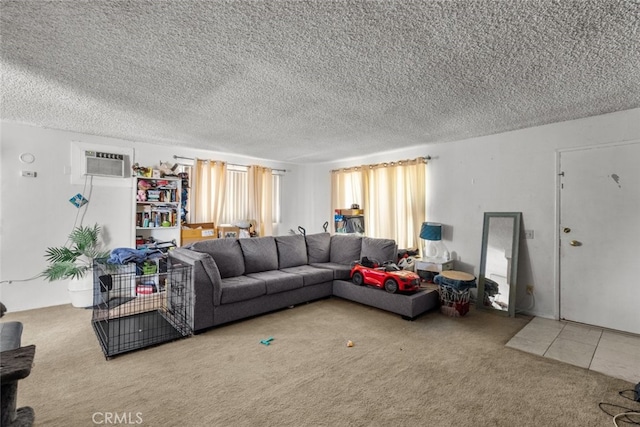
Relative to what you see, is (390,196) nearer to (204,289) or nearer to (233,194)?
(233,194)

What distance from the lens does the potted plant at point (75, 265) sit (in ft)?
12.5

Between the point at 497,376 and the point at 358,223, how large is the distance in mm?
3460

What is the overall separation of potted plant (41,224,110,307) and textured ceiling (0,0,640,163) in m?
1.55

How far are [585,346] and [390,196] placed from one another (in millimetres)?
3214

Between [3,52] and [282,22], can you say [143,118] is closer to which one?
[3,52]

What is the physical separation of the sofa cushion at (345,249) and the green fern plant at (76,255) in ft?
11.4

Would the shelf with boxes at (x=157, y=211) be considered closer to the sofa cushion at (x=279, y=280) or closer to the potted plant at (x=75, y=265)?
the potted plant at (x=75, y=265)

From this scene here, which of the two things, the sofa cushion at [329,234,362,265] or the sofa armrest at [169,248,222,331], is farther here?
the sofa cushion at [329,234,362,265]

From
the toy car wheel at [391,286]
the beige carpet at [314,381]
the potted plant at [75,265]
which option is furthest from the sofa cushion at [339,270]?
the potted plant at [75,265]

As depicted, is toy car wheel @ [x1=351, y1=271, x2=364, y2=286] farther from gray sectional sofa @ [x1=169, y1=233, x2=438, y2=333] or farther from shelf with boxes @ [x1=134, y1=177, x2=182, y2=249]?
shelf with boxes @ [x1=134, y1=177, x2=182, y2=249]

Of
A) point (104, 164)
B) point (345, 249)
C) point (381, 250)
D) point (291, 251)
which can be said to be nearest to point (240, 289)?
point (291, 251)

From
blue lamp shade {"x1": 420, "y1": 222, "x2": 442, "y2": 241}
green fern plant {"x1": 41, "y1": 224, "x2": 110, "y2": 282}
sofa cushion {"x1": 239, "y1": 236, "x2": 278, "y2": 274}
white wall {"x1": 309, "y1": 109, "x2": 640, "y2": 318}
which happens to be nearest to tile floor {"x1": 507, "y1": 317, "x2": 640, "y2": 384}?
white wall {"x1": 309, "y1": 109, "x2": 640, "y2": 318}

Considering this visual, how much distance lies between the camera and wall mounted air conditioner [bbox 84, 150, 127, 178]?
4.15m

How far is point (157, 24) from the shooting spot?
173 centimetres
